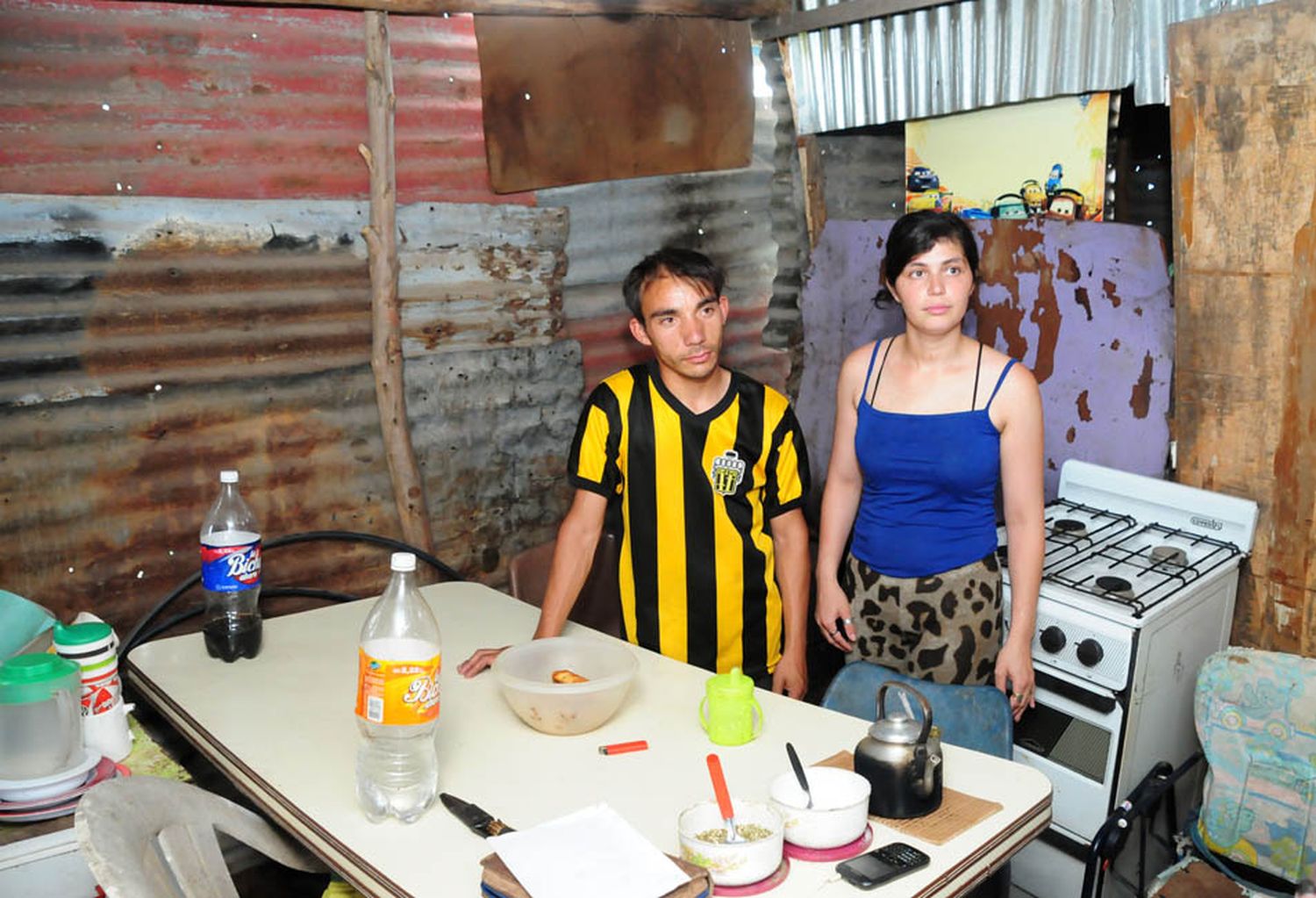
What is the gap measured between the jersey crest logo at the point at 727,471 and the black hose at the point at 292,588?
1.08m

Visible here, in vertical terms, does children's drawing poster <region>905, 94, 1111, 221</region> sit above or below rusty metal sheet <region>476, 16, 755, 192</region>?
below

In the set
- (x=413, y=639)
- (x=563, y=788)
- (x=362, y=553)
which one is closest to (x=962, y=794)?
(x=563, y=788)

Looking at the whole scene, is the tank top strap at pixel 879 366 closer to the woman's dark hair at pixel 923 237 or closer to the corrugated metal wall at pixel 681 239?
the woman's dark hair at pixel 923 237

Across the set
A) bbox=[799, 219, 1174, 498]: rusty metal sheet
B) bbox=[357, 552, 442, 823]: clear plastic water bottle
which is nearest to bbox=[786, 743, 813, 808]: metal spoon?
bbox=[357, 552, 442, 823]: clear plastic water bottle

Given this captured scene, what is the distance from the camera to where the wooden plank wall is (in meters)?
2.78

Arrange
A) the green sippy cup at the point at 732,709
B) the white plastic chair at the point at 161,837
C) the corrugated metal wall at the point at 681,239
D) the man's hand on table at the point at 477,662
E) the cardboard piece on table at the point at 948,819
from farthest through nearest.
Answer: the corrugated metal wall at the point at 681,239 < the man's hand on table at the point at 477,662 < the green sippy cup at the point at 732,709 < the cardboard piece on table at the point at 948,819 < the white plastic chair at the point at 161,837

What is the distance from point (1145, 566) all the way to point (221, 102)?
9.20 feet

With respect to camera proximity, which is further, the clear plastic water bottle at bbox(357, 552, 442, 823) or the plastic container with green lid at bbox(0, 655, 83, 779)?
the plastic container with green lid at bbox(0, 655, 83, 779)

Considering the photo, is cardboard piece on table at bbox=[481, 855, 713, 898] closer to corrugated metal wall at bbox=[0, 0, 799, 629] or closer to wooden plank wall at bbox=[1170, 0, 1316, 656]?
corrugated metal wall at bbox=[0, 0, 799, 629]

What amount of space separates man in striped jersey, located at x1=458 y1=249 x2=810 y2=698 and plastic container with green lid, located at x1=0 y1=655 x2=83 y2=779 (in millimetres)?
1093

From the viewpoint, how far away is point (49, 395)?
9.06ft

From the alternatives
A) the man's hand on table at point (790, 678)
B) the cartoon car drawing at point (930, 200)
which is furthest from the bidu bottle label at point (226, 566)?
the cartoon car drawing at point (930, 200)

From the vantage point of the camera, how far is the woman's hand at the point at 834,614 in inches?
114

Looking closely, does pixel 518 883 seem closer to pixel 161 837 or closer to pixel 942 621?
pixel 161 837
